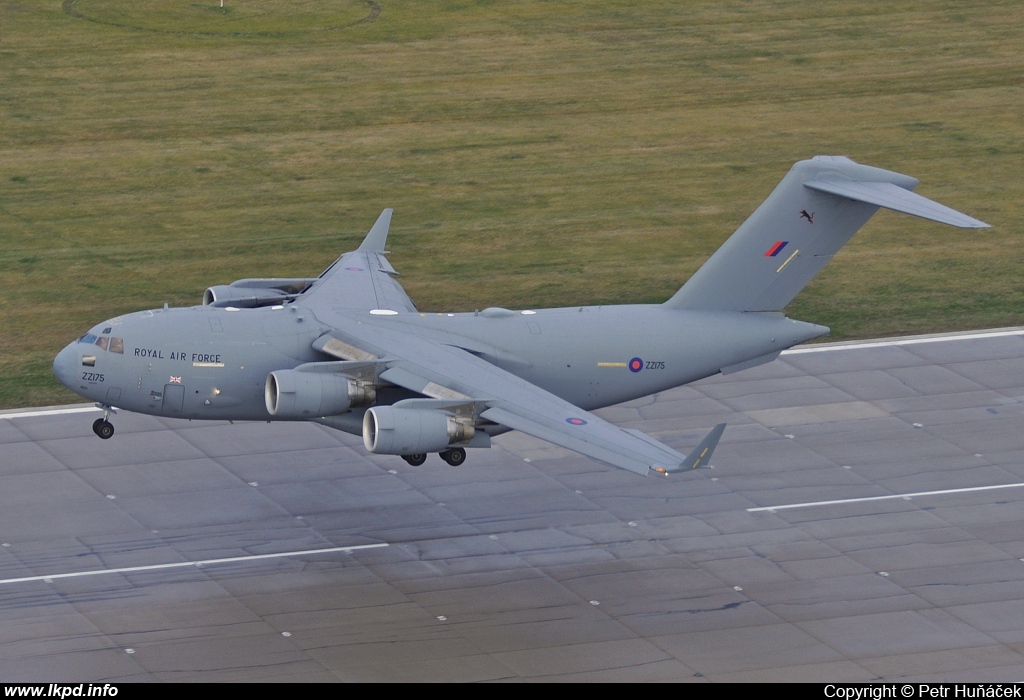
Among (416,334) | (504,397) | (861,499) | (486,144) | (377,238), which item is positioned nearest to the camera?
(504,397)

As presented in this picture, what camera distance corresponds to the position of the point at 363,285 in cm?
3447

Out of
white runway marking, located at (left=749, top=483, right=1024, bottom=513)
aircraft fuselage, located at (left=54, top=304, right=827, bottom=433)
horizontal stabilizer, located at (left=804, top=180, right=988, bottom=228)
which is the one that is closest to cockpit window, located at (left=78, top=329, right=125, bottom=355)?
aircraft fuselage, located at (left=54, top=304, right=827, bottom=433)

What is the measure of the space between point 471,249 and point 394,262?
Answer: 244cm

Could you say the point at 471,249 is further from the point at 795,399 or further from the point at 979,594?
the point at 979,594

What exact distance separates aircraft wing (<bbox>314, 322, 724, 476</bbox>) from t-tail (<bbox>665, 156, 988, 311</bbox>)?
436 cm

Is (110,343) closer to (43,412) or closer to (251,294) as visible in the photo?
(251,294)

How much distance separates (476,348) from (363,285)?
4.66m

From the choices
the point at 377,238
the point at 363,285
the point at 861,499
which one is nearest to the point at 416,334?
the point at 363,285

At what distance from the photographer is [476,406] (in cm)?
2817

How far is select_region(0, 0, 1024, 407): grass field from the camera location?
143 feet

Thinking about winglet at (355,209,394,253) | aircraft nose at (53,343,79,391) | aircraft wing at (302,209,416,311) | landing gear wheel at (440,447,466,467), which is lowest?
landing gear wheel at (440,447,466,467)

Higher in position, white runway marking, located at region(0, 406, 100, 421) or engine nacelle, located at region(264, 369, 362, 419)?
engine nacelle, located at region(264, 369, 362, 419)

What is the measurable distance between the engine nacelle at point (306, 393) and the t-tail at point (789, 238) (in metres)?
7.32

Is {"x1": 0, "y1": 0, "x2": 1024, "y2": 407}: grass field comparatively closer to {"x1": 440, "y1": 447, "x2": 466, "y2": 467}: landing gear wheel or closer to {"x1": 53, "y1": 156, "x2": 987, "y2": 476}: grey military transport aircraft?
{"x1": 53, "y1": 156, "x2": 987, "y2": 476}: grey military transport aircraft
